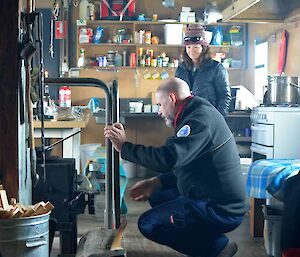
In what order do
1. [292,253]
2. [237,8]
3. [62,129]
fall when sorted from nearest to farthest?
1. [292,253]
2. [62,129]
3. [237,8]

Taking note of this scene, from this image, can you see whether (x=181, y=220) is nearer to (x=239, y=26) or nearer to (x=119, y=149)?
(x=119, y=149)

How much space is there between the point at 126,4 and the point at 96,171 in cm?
327

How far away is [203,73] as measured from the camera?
4660mm

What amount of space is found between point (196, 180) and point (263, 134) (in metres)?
1.93

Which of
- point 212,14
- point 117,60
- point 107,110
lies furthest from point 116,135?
point 212,14

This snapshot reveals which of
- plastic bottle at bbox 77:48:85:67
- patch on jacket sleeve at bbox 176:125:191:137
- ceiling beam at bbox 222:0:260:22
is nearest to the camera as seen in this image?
patch on jacket sleeve at bbox 176:125:191:137

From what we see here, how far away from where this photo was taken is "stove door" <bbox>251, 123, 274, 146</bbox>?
439cm

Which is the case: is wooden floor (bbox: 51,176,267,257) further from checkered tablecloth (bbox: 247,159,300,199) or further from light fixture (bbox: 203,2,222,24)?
light fixture (bbox: 203,2,222,24)

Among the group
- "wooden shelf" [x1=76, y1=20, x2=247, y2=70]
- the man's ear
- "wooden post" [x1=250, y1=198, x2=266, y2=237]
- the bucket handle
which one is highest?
"wooden shelf" [x1=76, y1=20, x2=247, y2=70]

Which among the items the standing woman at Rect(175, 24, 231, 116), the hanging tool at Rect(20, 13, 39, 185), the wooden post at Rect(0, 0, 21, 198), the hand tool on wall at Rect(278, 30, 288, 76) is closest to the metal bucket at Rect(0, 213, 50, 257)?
the wooden post at Rect(0, 0, 21, 198)

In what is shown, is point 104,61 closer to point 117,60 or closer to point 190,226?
point 117,60

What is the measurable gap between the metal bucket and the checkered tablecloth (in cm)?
178

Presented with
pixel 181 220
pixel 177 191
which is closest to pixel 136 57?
pixel 177 191

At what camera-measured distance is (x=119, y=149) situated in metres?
2.62
